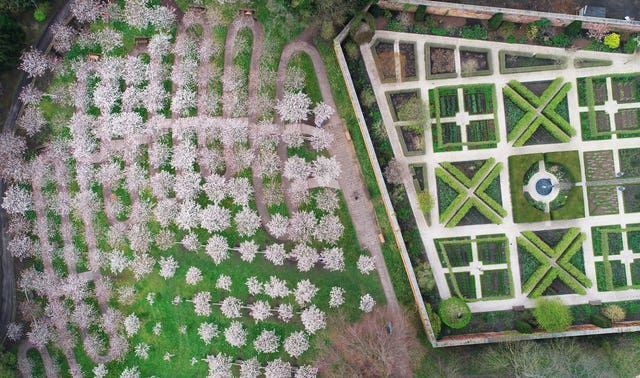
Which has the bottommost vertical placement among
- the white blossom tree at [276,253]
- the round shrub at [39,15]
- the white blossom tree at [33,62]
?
the white blossom tree at [276,253]

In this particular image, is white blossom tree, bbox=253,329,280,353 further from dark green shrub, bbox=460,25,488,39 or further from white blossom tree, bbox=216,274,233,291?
dark green shrub, bbox=460,25,488,39

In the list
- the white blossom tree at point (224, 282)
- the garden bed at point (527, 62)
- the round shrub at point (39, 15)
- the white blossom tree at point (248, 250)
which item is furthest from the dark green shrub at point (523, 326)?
the round shrub at point (39, 15)

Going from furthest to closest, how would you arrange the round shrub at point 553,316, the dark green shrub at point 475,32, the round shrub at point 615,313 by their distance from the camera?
the dark green shrub at point 475,32 → the round shrub at point 615,313 → the round shrub at point 553,316

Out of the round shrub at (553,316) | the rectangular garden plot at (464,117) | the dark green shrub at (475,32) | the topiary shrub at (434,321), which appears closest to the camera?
the round shrub at (553,316)

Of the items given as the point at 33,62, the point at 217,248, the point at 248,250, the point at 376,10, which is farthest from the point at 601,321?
the point at 33,62

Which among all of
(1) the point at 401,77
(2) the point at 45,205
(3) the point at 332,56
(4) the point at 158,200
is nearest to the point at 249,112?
(3) the point at 332,56

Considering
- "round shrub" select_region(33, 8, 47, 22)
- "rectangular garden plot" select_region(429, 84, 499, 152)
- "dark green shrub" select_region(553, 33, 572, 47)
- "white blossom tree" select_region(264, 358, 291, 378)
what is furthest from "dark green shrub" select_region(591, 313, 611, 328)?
"round shrub" select_region(33, 8, 47, 22)

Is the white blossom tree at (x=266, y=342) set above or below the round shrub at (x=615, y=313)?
below

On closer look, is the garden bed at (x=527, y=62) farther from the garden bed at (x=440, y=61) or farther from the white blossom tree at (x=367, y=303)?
the white blossom tree at (x=367, y=303)

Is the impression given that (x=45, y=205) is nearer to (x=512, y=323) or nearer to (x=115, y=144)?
(x=115, y=144)
